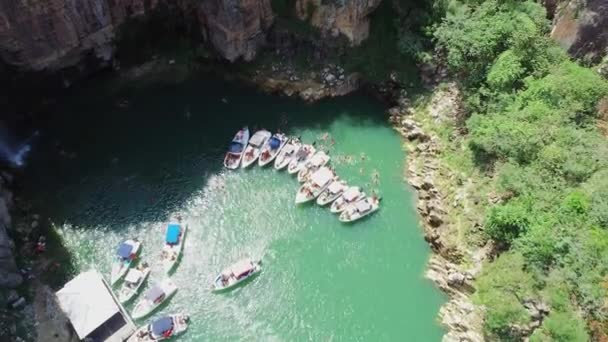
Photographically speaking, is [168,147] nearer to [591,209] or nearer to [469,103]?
[469,103]

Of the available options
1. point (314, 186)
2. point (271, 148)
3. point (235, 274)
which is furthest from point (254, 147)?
point (235, 274)

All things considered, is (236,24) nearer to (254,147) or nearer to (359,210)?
(254,147)

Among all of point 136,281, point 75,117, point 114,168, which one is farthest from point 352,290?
point 75,117

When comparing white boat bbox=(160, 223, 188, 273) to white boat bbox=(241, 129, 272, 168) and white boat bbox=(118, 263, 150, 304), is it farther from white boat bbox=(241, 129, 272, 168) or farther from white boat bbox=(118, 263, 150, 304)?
white boat bbox=(241, 129, 272, 168)

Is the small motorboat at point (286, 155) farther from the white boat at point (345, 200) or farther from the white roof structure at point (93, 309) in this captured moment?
the white roof structure at point (93, 309)

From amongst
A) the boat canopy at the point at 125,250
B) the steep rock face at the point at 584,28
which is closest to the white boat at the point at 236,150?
the boat canopy at the point at 125,250

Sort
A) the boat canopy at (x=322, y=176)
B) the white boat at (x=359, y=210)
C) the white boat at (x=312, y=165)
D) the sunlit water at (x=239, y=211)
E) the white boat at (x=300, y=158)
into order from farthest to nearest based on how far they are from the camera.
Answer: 1. the white boat at (x=300, y=158)
2. the white boat at (x=312, y=165)
3. the boat canopy at (x=322, y=176)
4. the white boat at (x=359, y=210)
5. the sunlit water at (x=239, y=211)

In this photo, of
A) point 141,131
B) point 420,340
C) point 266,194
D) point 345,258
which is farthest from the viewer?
point 141,131
